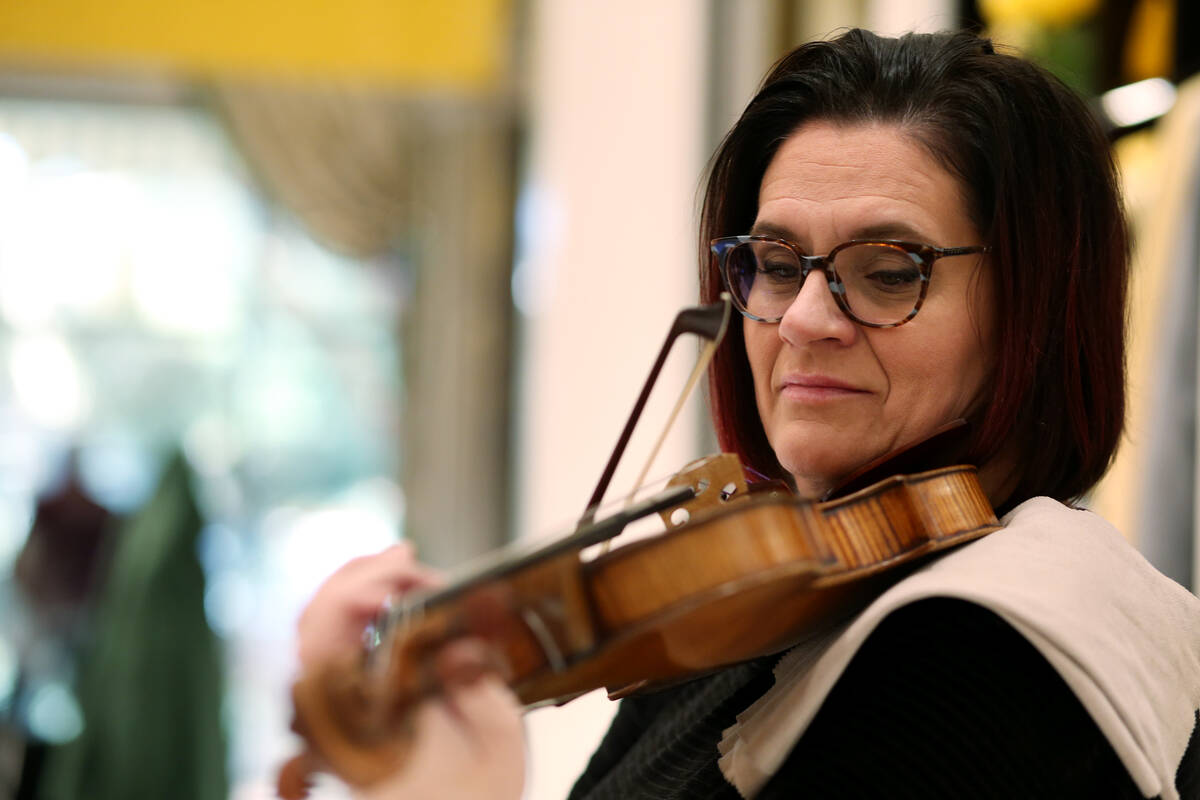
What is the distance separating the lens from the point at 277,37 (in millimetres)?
5047

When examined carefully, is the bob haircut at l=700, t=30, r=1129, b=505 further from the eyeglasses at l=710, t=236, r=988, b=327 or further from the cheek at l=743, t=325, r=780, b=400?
the cheek at l=743, t=325, r=780, b=400

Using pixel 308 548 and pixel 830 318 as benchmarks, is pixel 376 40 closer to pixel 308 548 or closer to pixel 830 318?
pixel 308 548

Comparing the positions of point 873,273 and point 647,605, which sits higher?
point 873,273

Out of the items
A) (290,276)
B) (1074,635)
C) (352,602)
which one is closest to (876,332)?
(1074,635)

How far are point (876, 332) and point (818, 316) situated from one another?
0.16 ft

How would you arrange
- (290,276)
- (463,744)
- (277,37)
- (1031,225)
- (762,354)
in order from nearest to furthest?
1. (463,744)
2. (1031,225)
3. (762,354)
4. (277,37)
5. (290,276)

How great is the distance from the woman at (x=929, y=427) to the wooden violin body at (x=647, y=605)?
29mm

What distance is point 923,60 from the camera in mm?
1089

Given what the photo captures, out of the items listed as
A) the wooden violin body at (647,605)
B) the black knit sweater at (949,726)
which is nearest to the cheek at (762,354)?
the wooden violin body at (647,605)

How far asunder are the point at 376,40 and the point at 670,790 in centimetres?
459

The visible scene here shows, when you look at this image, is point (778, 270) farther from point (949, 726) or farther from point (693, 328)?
point (949, 726)

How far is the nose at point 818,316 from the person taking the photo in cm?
103

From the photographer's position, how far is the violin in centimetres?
71

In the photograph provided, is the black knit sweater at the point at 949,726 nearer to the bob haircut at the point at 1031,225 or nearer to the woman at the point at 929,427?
the woman at the point at 929,427
